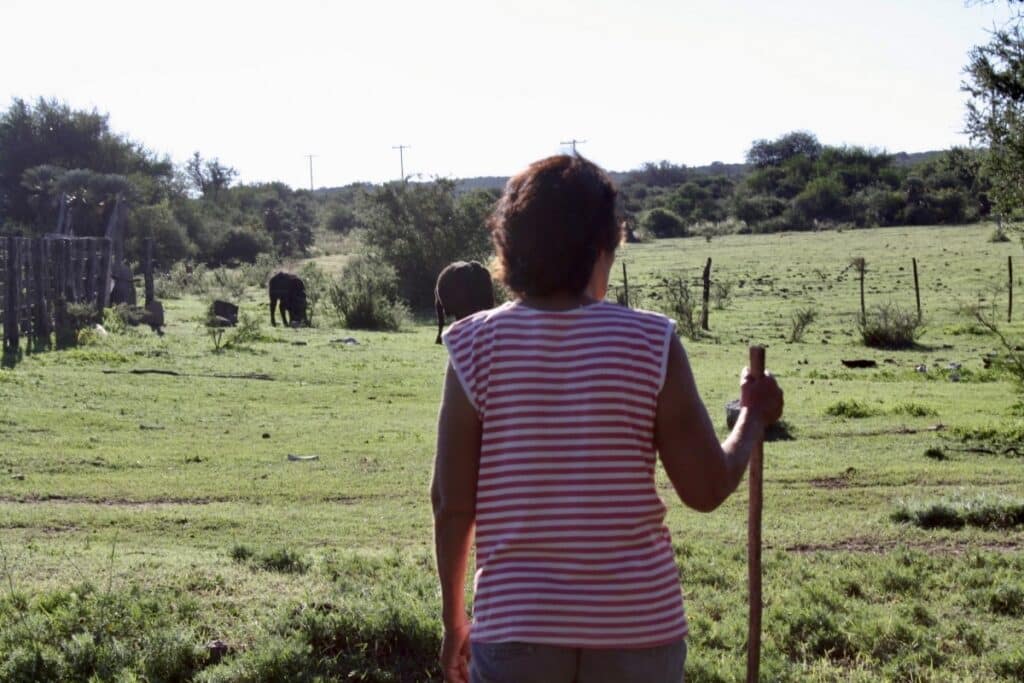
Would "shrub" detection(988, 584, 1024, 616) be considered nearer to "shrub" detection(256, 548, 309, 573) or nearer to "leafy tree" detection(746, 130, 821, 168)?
"shrub" detection(256, 548, 309, 573)

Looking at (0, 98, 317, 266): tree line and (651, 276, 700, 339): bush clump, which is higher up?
(0, 98, 317, 266): tree line

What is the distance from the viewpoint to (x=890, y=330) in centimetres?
2359

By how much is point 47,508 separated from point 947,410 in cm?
1016

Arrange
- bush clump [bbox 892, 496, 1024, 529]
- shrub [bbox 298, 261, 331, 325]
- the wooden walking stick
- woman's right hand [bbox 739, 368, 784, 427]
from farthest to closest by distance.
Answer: shrub [bbox 298, 261, 331, 325]
bush clump [bbox 892, 496, 1024, 529]
the wooden walking stick
woman's right hand [bbox 739, 368, 784, 427]

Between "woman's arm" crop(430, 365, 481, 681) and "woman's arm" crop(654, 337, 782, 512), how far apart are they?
0.41 m

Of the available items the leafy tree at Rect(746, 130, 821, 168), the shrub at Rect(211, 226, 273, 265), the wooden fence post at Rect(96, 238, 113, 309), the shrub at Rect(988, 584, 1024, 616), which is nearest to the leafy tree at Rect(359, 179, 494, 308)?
the wooden fence post at Rect(96, 238, 113, 309)

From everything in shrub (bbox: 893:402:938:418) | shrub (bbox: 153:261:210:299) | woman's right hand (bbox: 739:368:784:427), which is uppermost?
woman's right hand (bbox: 739:368:784:427)

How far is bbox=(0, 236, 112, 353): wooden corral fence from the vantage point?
20016 mm

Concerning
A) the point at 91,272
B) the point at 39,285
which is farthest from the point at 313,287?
the point at 39,285

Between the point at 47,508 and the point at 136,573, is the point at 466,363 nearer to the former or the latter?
→ the point at 136,573

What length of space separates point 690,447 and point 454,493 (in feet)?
1.73

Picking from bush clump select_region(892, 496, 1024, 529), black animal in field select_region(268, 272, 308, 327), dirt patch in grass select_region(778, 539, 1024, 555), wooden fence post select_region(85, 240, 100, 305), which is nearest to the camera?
dirt patch in grass select_region(778, 539, 1024, 555)

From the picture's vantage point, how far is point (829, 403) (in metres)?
15.6

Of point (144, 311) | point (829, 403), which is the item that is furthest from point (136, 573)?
point (144, 311)
